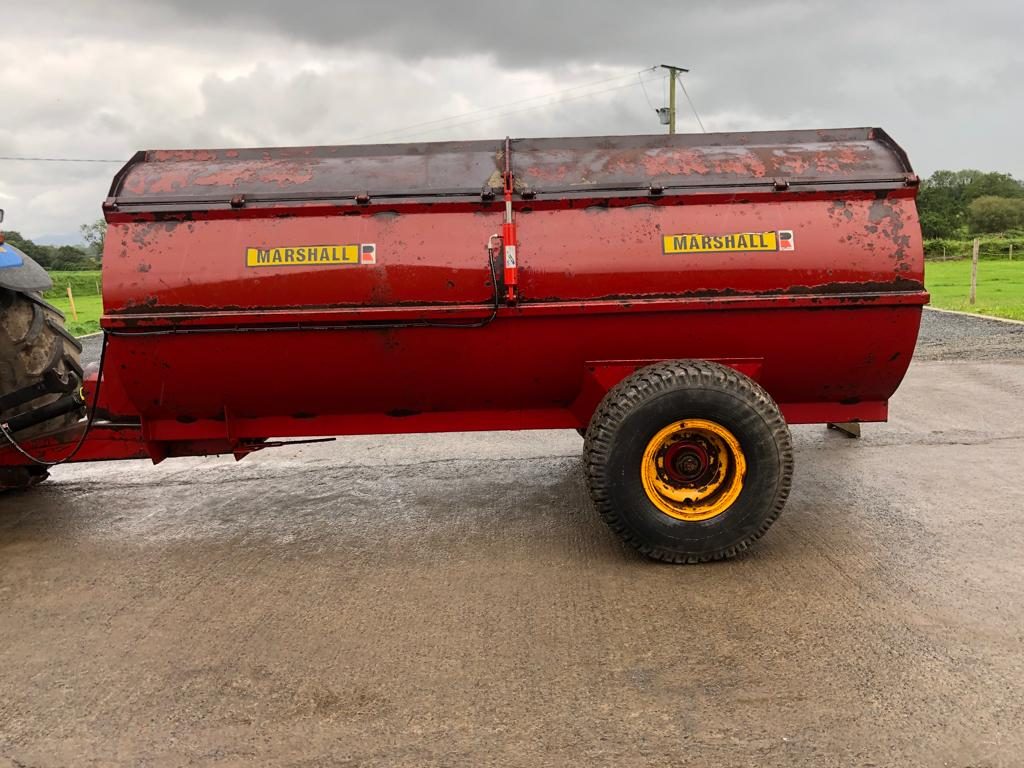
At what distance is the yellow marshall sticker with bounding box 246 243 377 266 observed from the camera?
13.5 ft

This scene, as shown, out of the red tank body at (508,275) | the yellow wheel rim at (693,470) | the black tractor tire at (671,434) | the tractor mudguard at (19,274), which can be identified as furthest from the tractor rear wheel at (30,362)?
the yellow wheel rim at (693,470)

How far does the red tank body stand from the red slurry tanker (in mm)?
11

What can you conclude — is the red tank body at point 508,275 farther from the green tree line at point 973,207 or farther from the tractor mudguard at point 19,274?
the green tree line at point 973,207

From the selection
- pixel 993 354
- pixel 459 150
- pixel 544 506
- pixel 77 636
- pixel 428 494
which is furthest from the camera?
pixel 993 354

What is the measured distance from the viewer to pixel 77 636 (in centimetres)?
343

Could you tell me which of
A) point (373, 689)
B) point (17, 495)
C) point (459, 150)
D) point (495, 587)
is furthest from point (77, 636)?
point (459, 150)

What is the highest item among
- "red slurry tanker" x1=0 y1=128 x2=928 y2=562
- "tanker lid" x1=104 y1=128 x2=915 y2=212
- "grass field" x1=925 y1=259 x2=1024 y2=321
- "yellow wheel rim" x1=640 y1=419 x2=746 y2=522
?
"tanker lid" x1=104 y1=128 x2=915 y2=212

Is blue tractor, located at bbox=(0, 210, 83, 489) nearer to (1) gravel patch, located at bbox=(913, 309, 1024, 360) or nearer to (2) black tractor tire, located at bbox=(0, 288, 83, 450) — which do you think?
(2) black tractor tire, located at bbox=(0, 288, 83, 450)

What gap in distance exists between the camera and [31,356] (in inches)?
191

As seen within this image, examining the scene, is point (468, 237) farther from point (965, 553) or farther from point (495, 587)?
point (965, 553)

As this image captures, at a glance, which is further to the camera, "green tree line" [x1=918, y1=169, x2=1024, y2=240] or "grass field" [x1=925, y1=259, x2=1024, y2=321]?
"green tree line" [x1=918, y1=169, x2=1024, y2=240]

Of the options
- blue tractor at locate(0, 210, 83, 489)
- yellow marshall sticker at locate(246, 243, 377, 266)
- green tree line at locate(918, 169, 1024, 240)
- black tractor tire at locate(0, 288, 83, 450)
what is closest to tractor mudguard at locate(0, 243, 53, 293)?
blue tractor at locate(0, 210, 83, 489)

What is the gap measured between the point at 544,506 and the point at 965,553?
221 centimetres

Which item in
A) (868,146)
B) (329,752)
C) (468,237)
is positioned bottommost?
(329,752)
